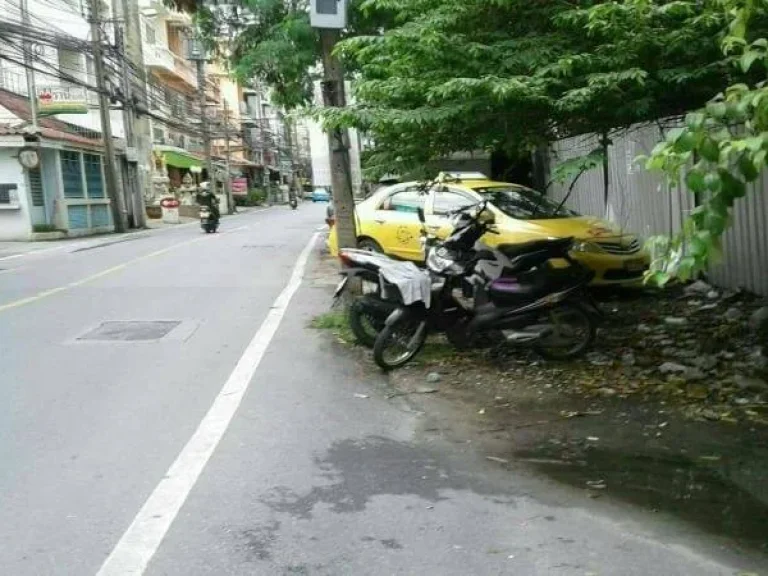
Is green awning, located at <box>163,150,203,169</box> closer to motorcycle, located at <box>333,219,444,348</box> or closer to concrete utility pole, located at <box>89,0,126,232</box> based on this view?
concrete utility pole, located at <box>89,0,126,232</box>

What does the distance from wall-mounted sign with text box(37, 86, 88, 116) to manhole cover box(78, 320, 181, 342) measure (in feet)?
66.7

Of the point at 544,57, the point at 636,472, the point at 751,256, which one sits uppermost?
the point at 544,57

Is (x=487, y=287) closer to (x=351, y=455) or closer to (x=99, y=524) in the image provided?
(x=351, y=455)

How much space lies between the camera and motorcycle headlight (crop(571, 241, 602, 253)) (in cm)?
963

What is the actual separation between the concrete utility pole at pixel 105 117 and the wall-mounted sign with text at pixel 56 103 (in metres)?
0.75

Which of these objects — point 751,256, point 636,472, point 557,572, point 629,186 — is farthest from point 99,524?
point 629,186

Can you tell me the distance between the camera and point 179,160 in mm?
51344

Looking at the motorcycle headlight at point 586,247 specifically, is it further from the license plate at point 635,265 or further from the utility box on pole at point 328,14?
the utility box on pole at point 328,14

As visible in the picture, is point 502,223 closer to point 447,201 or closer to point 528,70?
point 447,201

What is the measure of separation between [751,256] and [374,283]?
150 inches

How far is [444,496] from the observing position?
4.28 metres

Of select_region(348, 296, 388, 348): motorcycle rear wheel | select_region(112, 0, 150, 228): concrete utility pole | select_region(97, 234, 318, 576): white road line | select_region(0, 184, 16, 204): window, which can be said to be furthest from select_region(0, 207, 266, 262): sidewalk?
select_region(97, 234, 318, 576): white road line

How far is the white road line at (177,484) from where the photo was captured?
359 centimetres

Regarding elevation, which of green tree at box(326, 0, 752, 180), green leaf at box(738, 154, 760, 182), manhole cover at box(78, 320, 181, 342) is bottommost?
manhole cover at box(78, 320, 181, 342)
